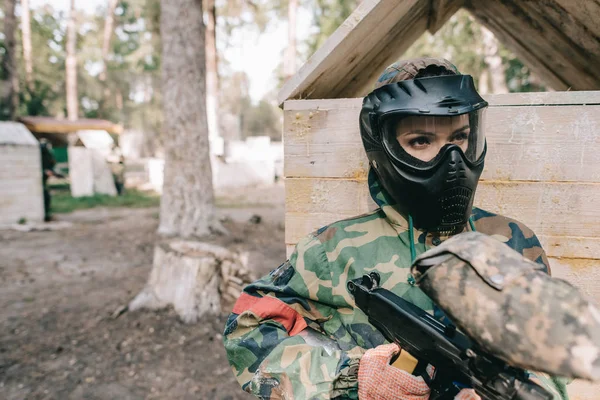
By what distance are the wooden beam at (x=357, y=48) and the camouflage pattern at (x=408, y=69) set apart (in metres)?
0.27

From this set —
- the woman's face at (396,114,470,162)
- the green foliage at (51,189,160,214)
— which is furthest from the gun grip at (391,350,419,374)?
the green foliage at (51,189,160,214)

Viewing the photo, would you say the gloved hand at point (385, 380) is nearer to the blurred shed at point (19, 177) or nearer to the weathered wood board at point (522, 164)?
the weathered wood board at point (522, 164)

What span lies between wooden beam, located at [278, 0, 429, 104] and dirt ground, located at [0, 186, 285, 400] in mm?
2687

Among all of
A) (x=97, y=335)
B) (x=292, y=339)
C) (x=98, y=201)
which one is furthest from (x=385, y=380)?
(x=98, y=201)

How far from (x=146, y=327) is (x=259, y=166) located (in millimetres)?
15488

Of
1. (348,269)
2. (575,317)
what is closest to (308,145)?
(348,269)

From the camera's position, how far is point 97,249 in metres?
7.75

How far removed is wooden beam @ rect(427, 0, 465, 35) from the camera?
7.64 feet

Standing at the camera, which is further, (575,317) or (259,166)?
(259,166)

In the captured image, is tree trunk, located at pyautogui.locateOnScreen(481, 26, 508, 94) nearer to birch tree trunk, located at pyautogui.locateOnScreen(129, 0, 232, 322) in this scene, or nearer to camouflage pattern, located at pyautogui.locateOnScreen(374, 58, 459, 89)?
birch tree trunk, located at pyautogui.locateOnScreen(129, 0, 232, 322)

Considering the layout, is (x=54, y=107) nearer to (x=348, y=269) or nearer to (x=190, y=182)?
(x=190, y=182)

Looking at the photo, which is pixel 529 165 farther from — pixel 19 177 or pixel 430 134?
pixel 19 177

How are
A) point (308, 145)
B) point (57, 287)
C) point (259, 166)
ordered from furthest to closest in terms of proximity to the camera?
1. point (259, 166)
2. point (57, 287)
3. point (308, 145)

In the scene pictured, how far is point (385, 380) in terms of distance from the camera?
4.11 feet
